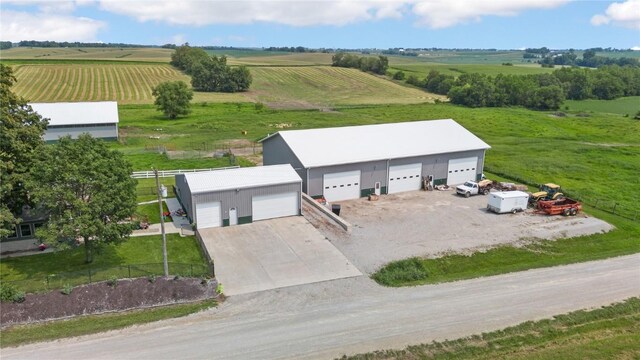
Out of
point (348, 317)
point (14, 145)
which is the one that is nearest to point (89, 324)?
point (348, 317)

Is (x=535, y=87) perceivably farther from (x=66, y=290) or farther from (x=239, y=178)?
(x=66, y=290)

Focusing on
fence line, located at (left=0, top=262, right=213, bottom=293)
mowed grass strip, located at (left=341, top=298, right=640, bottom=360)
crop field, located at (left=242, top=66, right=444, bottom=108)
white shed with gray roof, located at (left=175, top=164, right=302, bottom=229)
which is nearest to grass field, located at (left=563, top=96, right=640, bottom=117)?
crop field, located at (left=242, top=66, right=444, bottom=108)

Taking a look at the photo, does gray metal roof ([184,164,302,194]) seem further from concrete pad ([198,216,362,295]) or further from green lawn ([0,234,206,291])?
green lawn ([0,234,206,291])

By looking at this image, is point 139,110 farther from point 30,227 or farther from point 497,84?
point 497,84

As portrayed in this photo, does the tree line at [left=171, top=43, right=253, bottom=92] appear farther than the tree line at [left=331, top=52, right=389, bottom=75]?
No

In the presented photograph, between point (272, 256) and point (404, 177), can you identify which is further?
point (404, 177)

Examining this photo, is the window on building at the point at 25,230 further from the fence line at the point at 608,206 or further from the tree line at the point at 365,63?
the tree line at the point at 365,63

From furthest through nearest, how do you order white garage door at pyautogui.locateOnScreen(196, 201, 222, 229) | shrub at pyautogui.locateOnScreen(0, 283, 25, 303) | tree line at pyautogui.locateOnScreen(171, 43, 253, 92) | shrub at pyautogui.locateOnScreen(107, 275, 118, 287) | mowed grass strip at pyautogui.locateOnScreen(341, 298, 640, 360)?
tree line at pyautogui.locateOnScreen(171, 43, 253, 92) → white garage door at pyautogui.locateOnScreen(196, 201, 222, 229) → shrub at pyautogui.locateOnScreen(107, 275, 118, 287) → shrub at pyautogui.locateOnScreen(0, 283, 25, 303) → mowed grass strip at pyautogui.locateOnScreen(341, 298, 640, 360)
